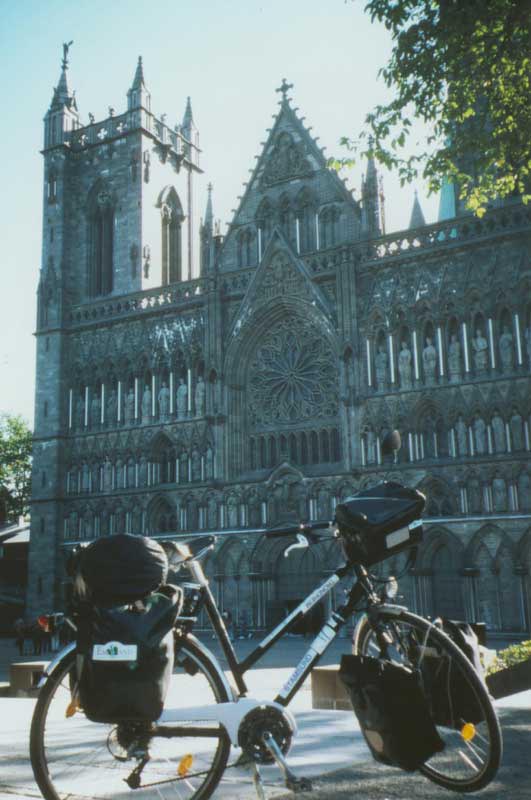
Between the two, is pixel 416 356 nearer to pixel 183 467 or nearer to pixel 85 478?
pixel 183 467

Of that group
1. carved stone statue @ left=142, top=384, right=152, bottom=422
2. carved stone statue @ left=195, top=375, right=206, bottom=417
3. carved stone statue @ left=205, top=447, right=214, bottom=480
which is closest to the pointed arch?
carved stone statue @ left=142, top=384, right=152, bottom=422

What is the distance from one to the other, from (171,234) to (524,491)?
23.1m

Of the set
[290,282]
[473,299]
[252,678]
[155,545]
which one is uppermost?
[290,282]

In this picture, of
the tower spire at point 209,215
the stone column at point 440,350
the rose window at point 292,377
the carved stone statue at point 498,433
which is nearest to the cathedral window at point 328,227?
the rose window at point 292,377

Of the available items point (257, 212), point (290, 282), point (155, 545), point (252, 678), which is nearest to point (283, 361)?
point (290, 282)

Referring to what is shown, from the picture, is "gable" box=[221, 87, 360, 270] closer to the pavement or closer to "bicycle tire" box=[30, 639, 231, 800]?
the pavement

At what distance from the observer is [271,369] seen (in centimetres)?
3444

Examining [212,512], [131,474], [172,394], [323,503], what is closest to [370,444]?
[323,503]

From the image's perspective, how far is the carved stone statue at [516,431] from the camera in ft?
92.8

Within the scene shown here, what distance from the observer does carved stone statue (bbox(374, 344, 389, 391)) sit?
31203 mm

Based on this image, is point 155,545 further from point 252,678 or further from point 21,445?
point 21,445

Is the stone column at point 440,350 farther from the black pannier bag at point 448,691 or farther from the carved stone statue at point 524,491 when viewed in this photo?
the black pannier bag at point 448,691

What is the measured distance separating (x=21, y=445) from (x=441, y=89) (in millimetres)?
45168

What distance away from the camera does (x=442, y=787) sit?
396 cm
